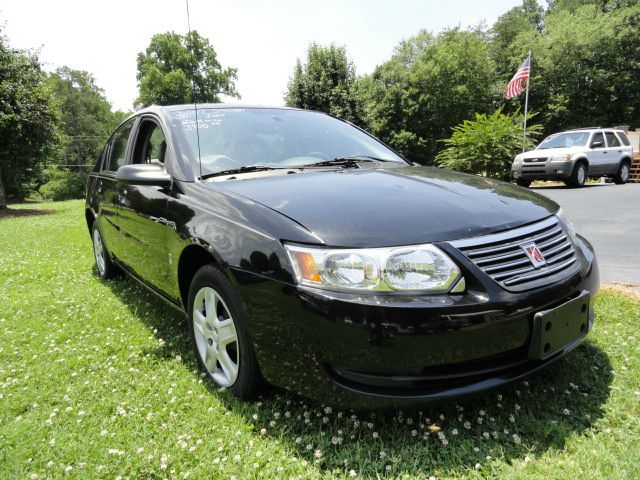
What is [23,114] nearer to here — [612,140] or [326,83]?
[326,83]

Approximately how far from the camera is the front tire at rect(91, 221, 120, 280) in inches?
176

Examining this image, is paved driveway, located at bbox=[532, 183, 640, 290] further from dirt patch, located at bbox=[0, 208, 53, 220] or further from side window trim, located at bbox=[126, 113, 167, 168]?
dirt patch, located at bbox=[0, 208, 53, 220]

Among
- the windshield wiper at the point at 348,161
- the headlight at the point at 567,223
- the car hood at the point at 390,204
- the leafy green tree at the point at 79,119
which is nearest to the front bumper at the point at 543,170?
the windshield wiper at the point at 348,161

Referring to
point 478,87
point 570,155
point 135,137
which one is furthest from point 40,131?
point 478,87

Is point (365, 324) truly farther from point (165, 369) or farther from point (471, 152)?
point (471, 152)

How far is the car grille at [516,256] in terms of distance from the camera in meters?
1.71

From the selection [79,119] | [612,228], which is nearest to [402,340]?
[612,228]

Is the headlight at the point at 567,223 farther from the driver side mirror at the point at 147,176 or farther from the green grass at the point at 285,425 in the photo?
the driver side mirror at the point at 147,176

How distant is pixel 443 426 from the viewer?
1.97m

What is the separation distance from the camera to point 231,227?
204 cm

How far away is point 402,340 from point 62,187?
44.0 meters

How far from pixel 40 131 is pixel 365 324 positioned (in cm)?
1670

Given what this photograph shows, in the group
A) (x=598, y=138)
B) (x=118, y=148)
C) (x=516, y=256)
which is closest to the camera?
(x=516, y=256)

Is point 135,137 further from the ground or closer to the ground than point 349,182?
further from the ground
